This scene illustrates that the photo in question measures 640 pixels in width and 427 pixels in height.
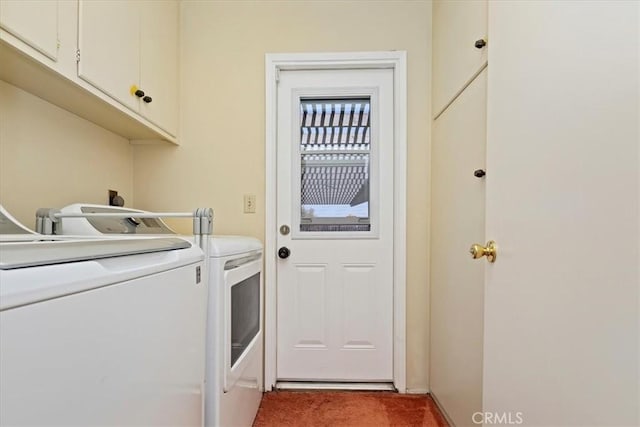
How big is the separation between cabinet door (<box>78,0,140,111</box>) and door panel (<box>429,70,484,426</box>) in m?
1.47

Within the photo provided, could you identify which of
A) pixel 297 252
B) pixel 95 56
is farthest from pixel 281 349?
pixel 95 56

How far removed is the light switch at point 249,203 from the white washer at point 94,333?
1.11 metres

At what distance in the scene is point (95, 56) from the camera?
1.26m

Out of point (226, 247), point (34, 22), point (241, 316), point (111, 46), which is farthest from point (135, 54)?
point (241, 316)

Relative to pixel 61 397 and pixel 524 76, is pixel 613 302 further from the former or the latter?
pixel 61 397

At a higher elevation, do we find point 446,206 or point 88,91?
point 88,91

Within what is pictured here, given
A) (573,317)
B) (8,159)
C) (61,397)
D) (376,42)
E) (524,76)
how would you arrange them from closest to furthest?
1. (61,397)
2. (573,317)
3. (524,76)
4. (8,159)
5. (376,42)

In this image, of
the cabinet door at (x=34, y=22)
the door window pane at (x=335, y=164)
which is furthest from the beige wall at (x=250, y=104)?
the cabinet door at (x=34, y=22)

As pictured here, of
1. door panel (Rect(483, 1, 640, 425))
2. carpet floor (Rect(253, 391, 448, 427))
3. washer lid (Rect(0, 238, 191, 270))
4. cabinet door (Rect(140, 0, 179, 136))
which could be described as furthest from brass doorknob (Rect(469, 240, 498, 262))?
cabinet door (Rect(140, 0, 179, 136))

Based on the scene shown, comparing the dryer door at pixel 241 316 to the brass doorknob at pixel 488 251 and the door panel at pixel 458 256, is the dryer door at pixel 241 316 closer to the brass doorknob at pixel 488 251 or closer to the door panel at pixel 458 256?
the brass doorknob at pixel 488 251

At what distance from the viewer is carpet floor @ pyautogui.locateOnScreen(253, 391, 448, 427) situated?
5.53ft

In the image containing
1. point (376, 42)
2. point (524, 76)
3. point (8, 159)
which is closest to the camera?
point (524, 76)

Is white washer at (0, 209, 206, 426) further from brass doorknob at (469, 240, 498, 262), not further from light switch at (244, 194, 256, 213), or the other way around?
light switch at (244, 194, 256, 213)

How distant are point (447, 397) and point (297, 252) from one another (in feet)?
3.59
